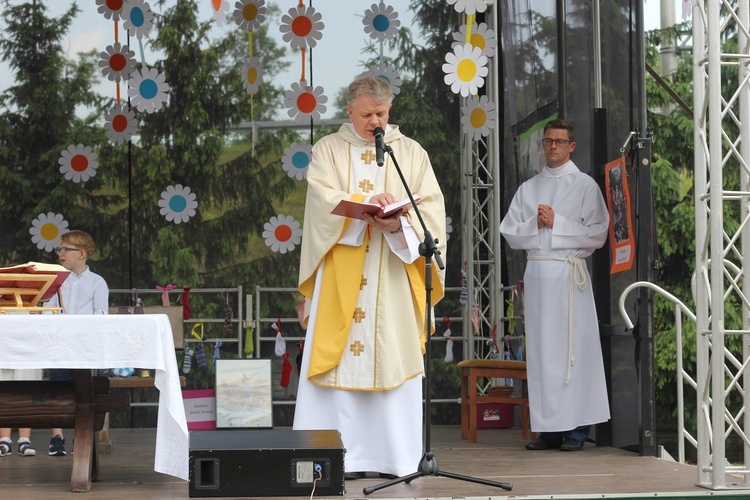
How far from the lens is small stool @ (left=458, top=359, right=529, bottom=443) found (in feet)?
23.7

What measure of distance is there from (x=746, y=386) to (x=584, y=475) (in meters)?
0.87

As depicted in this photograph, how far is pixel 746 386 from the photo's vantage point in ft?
16.3

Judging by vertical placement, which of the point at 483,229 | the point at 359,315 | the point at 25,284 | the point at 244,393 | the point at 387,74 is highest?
the point at 387,74

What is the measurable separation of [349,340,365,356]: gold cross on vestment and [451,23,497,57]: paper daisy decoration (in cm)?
401

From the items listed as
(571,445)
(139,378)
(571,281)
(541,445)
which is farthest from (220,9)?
(571,445)

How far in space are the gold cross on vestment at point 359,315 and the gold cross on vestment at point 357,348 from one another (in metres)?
0.11

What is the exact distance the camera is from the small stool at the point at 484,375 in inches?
285

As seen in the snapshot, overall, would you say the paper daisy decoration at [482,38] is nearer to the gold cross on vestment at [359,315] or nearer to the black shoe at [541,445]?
the black shoe at [541,445]

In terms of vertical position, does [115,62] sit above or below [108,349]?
above

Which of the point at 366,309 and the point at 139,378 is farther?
the point at 139,378

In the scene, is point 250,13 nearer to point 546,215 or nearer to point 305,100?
point 305,100

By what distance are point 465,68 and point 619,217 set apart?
271 centimetres

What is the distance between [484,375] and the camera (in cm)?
738

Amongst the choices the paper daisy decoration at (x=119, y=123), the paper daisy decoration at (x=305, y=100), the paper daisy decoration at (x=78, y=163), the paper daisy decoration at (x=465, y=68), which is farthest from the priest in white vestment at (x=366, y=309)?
the paper daisy decoration at (x=78, y=163)
